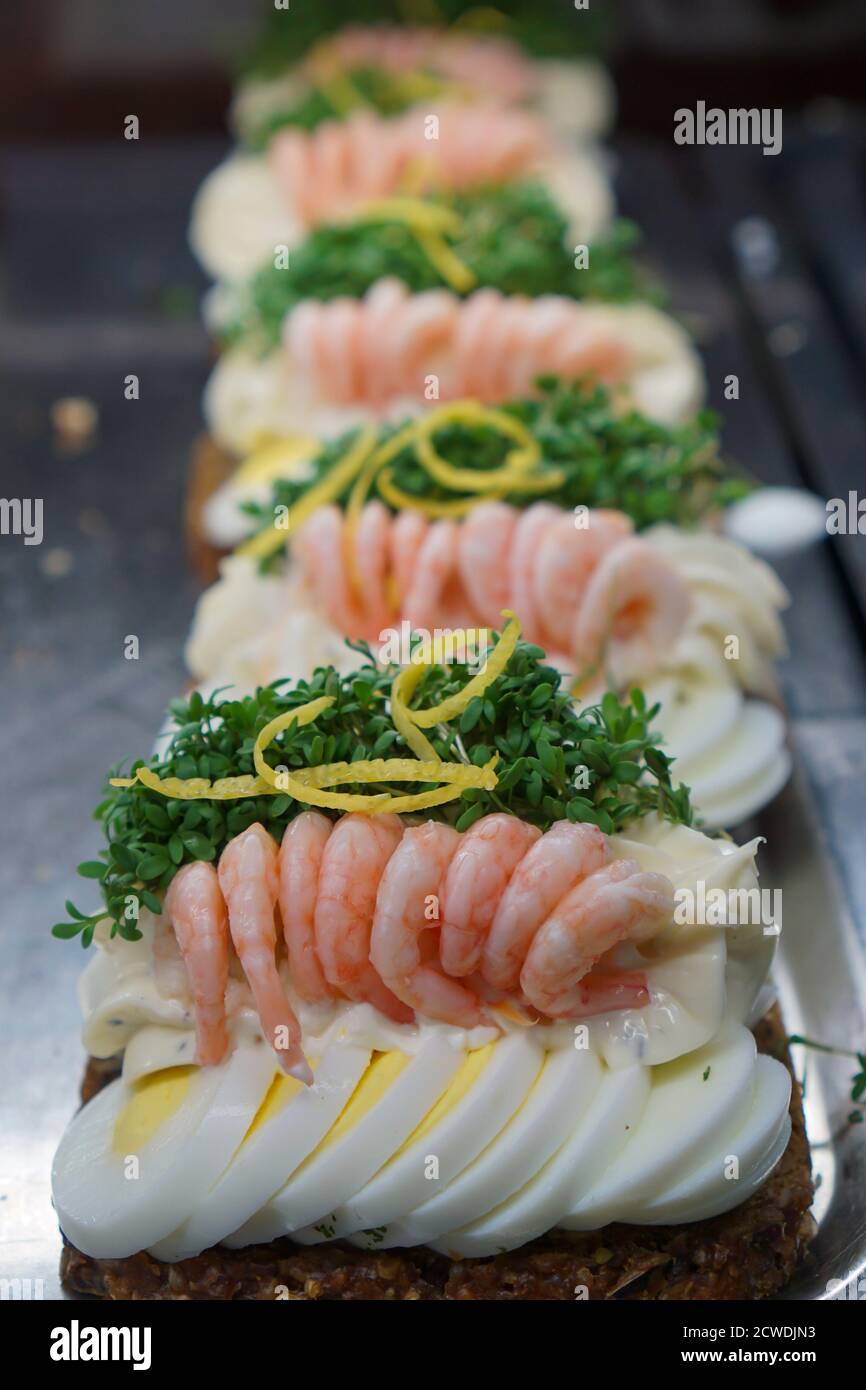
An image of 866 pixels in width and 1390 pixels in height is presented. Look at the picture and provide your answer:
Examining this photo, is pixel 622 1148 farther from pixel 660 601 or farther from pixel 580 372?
pixel 580 372

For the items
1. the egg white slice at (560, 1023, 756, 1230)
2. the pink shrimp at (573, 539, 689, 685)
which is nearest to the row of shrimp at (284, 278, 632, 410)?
the pink shrimp at (573, 539, 689, 685)

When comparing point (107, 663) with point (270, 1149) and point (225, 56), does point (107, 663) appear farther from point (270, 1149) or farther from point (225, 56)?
point (225, 56)

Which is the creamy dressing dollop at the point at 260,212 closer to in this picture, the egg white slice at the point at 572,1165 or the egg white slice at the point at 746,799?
the egg white slice at the point at 746,799

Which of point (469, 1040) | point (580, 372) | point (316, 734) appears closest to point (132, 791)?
point (316, 734)

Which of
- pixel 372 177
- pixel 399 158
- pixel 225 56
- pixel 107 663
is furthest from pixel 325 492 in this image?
pixel 225 56

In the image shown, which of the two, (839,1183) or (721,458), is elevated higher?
(721,458)

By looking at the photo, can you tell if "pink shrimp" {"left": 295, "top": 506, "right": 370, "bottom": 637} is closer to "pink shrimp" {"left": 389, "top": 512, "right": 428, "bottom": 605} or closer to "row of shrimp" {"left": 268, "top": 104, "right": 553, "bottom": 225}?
"pink shrimp" {"left": 389, "top": 512, "right": 428, "bottom": 605}
